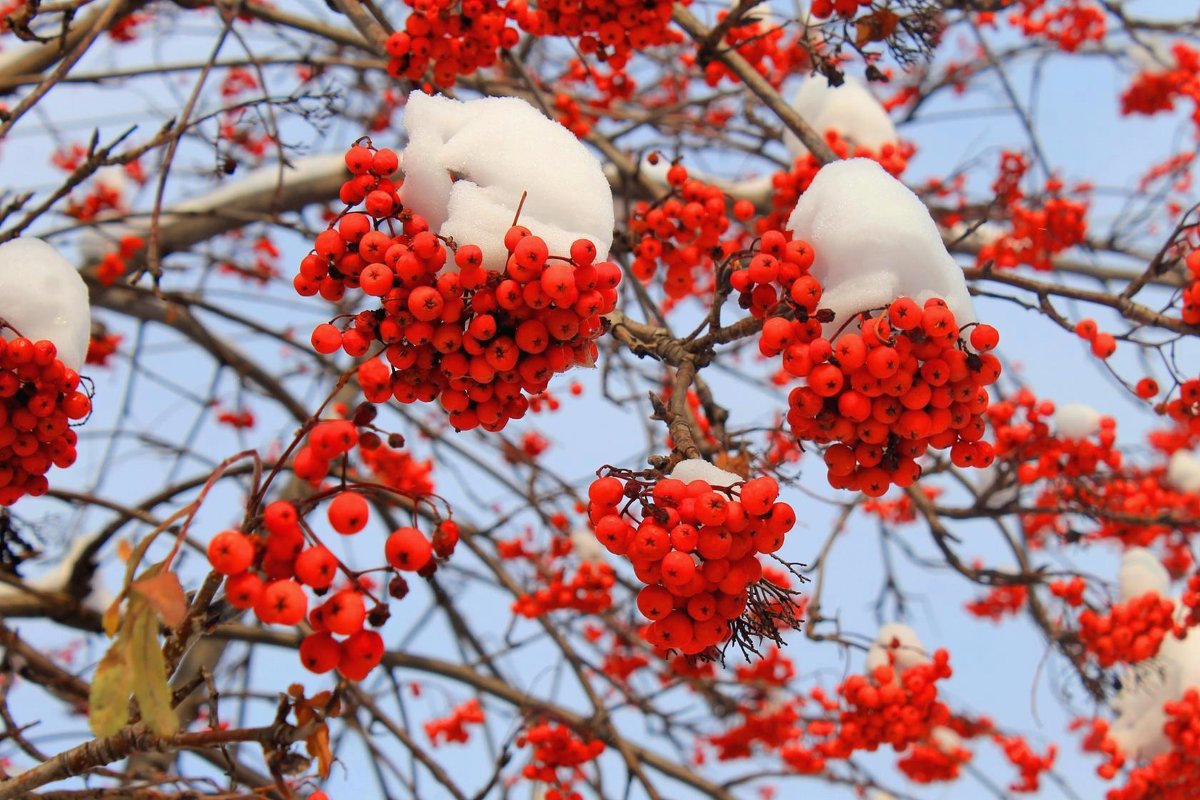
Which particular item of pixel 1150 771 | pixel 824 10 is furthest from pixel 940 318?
pixel 1150 771

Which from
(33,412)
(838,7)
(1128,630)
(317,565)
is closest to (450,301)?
(317,565)

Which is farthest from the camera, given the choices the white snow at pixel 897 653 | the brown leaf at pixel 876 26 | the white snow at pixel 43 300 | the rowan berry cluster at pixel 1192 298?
the white snow at pixel 897 653

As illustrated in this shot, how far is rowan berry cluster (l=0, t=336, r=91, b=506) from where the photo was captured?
183 centimetres

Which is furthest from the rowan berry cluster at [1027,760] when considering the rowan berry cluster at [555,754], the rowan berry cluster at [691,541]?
the rowan berry cluster at [691,541]

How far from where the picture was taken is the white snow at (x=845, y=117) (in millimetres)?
3963

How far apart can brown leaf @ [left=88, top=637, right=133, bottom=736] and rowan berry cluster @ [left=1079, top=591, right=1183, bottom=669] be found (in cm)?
377

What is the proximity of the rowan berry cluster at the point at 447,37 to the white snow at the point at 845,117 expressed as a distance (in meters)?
1.68

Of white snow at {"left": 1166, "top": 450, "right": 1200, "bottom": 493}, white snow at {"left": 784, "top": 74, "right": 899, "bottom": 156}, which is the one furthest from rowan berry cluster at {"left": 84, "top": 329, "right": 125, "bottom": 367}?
white snow at {"left": 1166, "top": 450, "right": 1200, "bottom": 493}

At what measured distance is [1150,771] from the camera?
3949 millimetres

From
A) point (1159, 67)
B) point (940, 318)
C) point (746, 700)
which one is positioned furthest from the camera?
point (1159, 67)

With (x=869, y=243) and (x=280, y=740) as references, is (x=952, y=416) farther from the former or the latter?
(x=280, y=740)

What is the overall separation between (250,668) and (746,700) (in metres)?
2.89

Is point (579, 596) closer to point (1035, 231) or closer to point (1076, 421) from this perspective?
point (1076, 421)

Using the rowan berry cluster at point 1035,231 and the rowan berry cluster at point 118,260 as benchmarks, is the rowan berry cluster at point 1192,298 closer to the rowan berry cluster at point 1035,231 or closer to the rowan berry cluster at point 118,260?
the rowan berry cluster at point 1035,231
